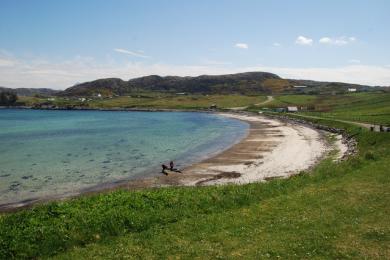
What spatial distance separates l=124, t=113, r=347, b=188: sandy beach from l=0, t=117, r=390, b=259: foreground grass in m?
16.3

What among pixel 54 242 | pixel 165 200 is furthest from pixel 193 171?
pixel 54 242

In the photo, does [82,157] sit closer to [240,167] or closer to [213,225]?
[240,167]

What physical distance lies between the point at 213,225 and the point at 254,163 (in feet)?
114

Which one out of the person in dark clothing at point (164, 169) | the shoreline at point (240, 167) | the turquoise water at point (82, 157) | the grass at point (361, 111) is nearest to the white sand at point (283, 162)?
the shoreline at point (240, 167)

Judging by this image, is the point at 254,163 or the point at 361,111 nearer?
the point at 254,163

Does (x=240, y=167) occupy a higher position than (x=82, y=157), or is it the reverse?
(x=240, y=167)

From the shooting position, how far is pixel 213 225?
23.1 metres

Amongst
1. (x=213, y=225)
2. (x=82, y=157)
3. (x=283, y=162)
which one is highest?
(x=213, y=225)

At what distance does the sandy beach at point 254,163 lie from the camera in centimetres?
4684

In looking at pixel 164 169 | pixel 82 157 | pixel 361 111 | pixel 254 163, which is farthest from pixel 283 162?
pixel 361 111

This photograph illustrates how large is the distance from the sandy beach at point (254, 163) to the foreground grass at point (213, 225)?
16.3 metres

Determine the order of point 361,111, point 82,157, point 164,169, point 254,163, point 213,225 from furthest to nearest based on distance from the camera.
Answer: point 361,111 → point 82,157 → point 254,163 → point 164,169 → point 213,225

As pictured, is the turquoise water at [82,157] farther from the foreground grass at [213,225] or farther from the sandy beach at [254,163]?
the foreground grass at [213,225]

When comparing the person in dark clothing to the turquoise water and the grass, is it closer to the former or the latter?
the turquoise water
